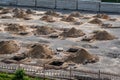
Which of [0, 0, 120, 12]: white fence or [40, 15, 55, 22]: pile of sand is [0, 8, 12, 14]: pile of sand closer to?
[0, 0, 120, 12]: white fence

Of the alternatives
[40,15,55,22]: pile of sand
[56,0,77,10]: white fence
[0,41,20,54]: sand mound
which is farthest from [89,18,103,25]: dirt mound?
[0,41,20,54]: sand mound

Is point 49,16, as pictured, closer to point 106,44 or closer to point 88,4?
point 88,4

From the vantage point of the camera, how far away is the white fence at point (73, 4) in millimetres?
46656

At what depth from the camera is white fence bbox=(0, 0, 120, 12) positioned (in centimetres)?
4666

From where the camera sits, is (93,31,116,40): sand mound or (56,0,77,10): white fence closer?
(93,31,116,40): sand mound

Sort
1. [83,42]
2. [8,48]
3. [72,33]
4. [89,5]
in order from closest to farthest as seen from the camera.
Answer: [8,48] → [83,42] → [72,33] → [89,5]

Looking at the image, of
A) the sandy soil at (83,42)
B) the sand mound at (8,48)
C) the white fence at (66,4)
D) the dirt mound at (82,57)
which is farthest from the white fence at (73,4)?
the dirt mound at (82,57)

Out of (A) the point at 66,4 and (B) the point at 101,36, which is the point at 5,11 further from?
(B) the point at 101,36

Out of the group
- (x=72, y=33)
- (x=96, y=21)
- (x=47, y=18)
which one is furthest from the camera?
(x=47, y=18)

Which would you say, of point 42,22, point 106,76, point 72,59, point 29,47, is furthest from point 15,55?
point 42,22

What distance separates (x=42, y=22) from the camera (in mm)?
41125

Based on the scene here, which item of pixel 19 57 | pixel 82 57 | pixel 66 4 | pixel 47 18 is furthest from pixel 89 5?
pixel 19 57

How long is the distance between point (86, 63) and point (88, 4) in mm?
22766

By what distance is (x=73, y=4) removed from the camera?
48.8 meters
